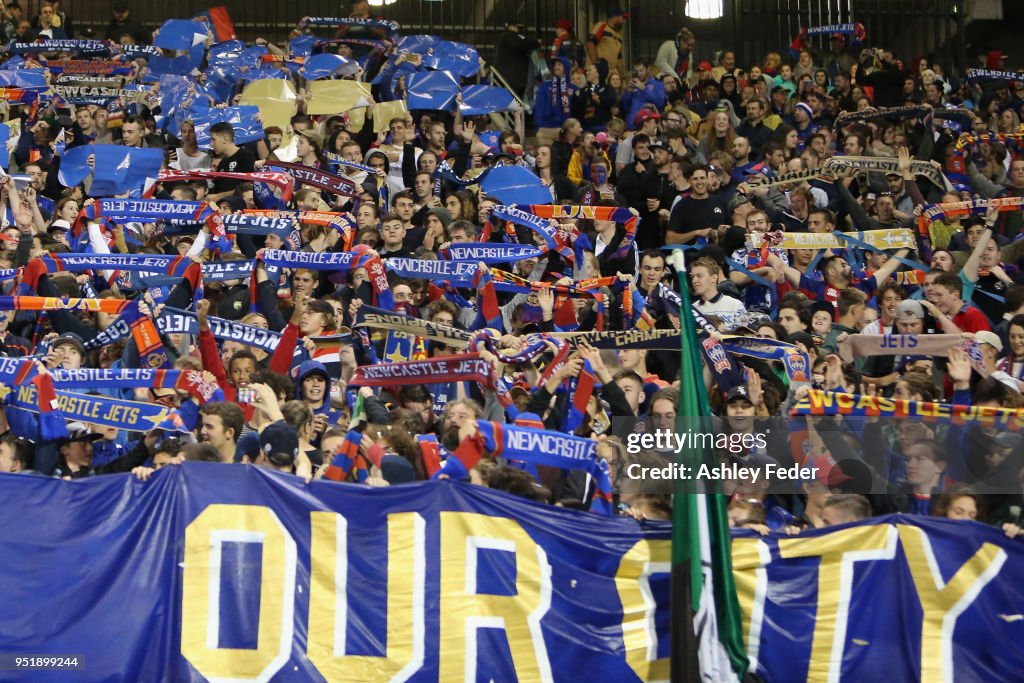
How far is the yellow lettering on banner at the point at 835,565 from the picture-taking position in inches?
325

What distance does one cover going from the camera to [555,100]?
19703mm

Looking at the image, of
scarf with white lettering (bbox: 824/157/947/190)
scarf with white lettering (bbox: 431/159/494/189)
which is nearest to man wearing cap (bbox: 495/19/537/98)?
scarf with white lettering (bbox: 431/159/494/189)

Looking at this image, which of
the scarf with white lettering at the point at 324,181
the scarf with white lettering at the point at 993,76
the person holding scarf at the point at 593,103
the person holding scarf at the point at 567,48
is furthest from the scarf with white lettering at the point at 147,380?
the scarf with white lettering at the point at 993,76

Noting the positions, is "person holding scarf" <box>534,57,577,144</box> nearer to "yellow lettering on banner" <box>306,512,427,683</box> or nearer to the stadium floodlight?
the stadium floodlight

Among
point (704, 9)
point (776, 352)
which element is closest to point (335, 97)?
point (704, 9)

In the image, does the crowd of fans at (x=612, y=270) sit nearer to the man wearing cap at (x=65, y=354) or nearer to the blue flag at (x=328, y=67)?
the man wearing cap at (x=65, y=354)

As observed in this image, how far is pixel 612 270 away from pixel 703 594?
6245 mm

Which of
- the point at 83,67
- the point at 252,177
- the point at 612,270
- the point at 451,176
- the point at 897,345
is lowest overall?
the point at 897,345

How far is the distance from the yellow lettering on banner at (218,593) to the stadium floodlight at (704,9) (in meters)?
17.1

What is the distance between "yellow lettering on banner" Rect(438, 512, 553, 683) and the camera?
27.0ft


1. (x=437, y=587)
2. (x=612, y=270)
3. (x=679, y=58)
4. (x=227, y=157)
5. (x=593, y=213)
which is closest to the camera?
(x=437, y=587)

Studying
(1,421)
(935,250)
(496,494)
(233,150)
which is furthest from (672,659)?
(233,150)

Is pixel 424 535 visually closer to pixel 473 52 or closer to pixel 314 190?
pixel 314 190

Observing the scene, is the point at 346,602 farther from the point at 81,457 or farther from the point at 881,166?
the point at 881,166
